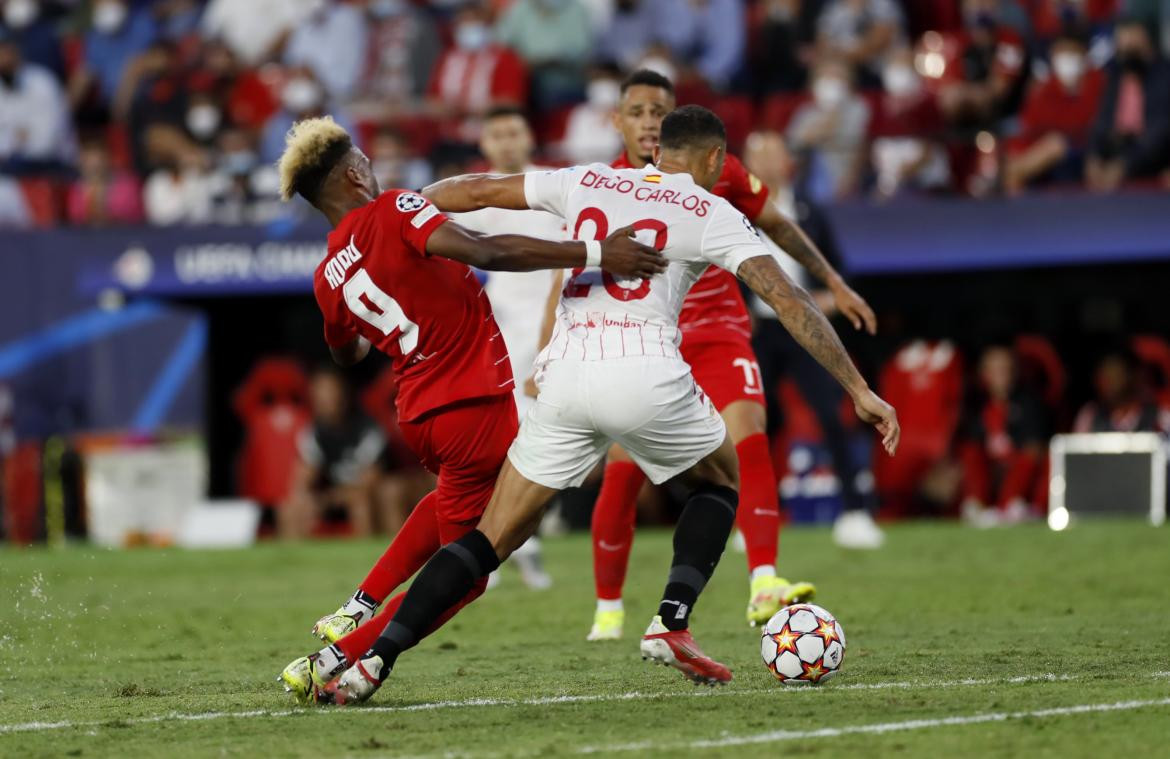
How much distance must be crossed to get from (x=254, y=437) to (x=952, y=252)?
264 inches

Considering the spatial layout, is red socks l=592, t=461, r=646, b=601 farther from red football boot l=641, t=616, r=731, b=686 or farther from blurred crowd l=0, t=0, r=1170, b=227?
blurred crowd l=0, t=0, r=1170, b=227

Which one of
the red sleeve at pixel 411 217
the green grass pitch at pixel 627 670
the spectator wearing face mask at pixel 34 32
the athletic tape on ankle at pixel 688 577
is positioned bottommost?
the green grass pitch at pixel 627 670

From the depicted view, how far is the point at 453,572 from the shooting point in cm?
594

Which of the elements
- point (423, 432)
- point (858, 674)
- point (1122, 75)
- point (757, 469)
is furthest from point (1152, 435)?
point (423, 432)

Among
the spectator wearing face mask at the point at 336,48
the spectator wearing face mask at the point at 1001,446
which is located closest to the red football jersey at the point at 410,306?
the spectator wearing face mask at the point at 1001,446

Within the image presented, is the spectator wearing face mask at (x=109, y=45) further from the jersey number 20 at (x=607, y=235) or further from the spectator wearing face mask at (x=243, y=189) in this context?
the jersey number 20 at (x=607, y=235)

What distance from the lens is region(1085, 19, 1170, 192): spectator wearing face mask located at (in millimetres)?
14734

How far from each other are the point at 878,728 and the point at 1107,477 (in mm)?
10338

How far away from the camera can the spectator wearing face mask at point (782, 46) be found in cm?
1689

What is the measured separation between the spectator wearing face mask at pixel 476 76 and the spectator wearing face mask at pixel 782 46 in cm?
223

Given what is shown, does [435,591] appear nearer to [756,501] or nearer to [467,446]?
[467,446]

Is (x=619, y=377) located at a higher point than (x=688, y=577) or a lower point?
higher

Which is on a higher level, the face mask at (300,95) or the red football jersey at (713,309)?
the face mask at (300,95)

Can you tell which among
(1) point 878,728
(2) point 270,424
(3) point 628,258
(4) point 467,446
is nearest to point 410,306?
(4) point 467,446
